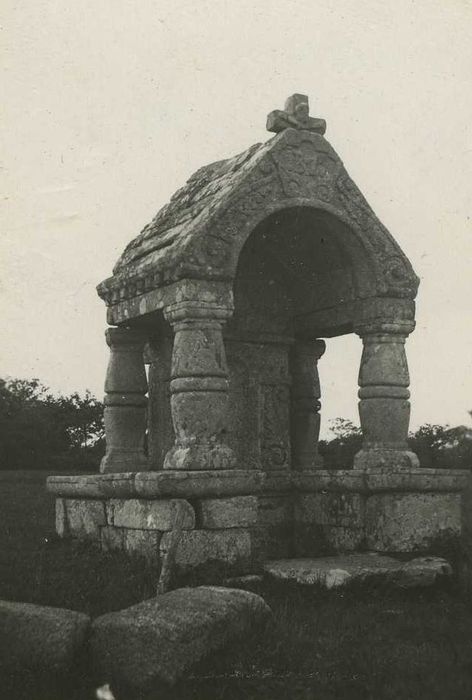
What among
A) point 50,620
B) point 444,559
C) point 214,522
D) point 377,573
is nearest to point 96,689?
point 50,620

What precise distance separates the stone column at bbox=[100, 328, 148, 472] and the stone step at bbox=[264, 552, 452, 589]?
91.1 inches

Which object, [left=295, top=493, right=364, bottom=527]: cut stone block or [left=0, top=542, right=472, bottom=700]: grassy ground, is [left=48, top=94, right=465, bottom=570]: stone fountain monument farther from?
[left=0, top=542, right=472, bottom=700]: grassy ground

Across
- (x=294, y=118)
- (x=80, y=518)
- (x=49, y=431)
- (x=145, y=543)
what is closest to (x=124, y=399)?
(x=80, y=518)

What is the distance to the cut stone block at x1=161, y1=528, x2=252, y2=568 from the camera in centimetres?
826

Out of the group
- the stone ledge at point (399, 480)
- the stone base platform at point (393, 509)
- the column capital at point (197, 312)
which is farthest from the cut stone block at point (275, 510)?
the column capital at point (197, 312)

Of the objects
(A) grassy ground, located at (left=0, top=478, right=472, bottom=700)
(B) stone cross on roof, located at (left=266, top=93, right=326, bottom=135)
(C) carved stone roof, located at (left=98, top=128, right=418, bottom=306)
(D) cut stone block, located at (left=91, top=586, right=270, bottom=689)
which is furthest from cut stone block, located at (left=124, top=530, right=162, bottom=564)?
(B) stone cross on roof, located at (left=266, top=93, right=326, bottom=135)

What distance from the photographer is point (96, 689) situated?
19.3ft

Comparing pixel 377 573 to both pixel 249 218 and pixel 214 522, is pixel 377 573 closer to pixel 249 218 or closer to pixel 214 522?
pixel 214 522

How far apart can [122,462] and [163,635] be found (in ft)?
14.3

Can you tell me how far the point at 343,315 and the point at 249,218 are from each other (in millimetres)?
1752

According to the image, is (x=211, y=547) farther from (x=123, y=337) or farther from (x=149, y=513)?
(x=123, y=337)

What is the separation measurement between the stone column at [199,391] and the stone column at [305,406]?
2374 mm

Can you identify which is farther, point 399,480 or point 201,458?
point 399,480

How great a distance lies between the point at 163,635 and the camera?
6.09 metres
